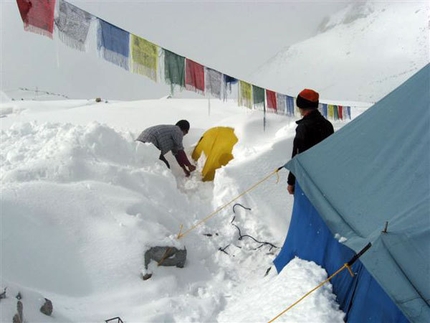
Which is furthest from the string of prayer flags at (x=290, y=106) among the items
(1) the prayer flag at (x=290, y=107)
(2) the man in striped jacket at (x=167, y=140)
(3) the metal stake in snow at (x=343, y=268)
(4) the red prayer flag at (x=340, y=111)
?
(3) the metal stake in snow at (x=343, y=268)

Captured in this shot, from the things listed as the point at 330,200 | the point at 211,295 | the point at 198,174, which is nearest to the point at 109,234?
the point at 211,295

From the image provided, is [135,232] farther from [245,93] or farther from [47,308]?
[245,93]

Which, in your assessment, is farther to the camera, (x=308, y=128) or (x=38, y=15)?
(x=38, y=15)

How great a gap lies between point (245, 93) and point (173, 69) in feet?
4.64

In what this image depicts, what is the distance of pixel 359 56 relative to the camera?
3484cm

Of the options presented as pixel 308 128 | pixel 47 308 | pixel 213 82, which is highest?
pixel 213 82

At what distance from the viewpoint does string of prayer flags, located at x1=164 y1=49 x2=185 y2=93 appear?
15.6 ft

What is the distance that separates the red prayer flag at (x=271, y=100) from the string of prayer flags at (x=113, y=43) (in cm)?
246

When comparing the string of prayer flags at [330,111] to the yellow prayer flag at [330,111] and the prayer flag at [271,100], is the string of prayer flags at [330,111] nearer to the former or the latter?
the yellow prayer flag at [330,111]

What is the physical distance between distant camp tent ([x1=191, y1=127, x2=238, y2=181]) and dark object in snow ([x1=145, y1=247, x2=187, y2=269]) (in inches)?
72.2

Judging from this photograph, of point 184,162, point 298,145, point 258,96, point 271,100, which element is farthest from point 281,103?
point 298,145

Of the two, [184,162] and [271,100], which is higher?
[271,100]

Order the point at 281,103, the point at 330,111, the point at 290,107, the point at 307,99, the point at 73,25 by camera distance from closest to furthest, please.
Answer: the point at 307,99 → the point at 73,25 → the point at 281,103 → the point at 290,107 → the point at 330,111

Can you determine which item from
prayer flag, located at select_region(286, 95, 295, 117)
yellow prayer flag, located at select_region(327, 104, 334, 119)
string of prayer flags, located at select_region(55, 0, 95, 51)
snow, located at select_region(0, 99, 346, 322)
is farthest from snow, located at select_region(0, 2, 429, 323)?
yellow prayer flag, located at select_region(327, 104, 334, 119)
